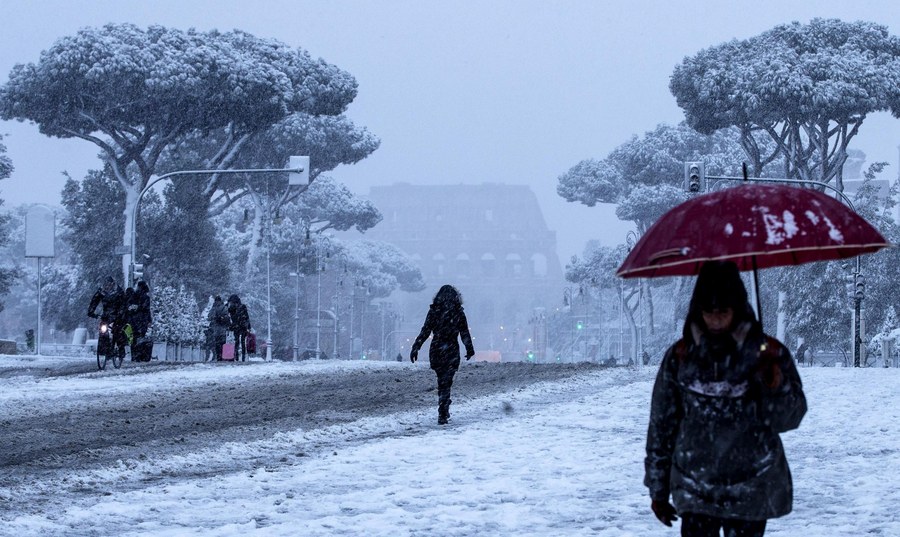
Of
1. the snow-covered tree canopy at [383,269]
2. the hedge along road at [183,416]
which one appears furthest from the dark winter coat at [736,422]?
the snow-covered tree canopy at [383,269]

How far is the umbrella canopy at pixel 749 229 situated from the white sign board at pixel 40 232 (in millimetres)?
38877

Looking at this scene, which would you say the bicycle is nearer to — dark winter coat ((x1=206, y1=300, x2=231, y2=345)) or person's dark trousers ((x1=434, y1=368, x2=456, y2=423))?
dark winter coat ((x1=206, y1=300, x2=231, y2=345))

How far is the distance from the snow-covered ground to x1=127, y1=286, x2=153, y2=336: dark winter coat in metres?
10.8

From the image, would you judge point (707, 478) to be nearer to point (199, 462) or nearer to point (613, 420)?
point (199, 462)

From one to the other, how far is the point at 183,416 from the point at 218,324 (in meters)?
19.8

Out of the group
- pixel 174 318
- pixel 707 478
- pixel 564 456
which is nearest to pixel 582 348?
pixel 174 318

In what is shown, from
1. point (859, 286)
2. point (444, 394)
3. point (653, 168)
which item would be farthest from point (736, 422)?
point (653, 168)

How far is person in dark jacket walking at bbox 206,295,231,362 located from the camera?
3466 centimetres

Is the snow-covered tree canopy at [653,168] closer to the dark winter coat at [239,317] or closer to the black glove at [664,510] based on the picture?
the dark winter coat at [239,317]

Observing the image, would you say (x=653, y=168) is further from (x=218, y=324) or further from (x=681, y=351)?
(x=681, y=351)

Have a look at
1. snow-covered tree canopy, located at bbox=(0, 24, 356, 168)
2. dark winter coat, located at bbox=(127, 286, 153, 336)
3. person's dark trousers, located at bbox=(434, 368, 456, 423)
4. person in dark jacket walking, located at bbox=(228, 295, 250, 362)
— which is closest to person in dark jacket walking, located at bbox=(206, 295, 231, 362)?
person in dark jacket walking, located at bbox=(228, 295, 250, 362)

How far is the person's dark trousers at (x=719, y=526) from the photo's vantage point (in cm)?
470

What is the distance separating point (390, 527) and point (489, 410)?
364 inches

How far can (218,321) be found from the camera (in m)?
35.3
